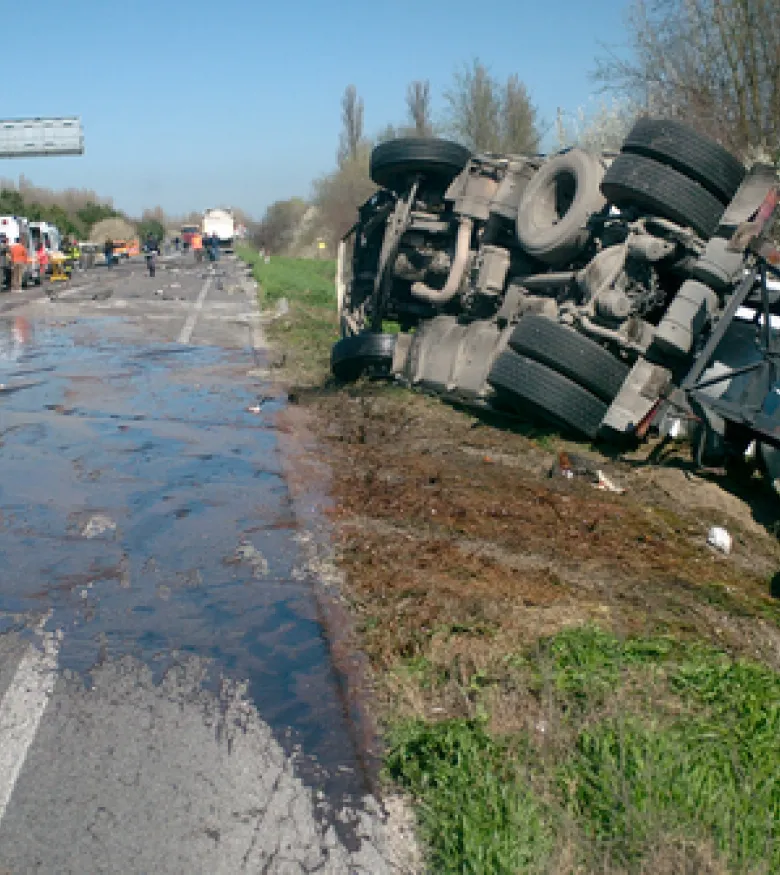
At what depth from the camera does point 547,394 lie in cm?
852

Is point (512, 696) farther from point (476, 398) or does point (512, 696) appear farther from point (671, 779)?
point (476, 398)

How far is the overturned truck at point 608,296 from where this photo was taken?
24.5 feet

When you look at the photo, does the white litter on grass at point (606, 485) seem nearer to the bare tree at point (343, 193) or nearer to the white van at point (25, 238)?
the white van at point (25, 238)

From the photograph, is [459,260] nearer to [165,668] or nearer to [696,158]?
[696,158]

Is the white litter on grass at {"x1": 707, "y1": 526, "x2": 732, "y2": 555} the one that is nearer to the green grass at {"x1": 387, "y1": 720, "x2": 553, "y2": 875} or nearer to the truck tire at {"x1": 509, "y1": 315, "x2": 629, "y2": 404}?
the truck tire at {"x1": 509, "y1": 315, "x2": 629, "y2": 404}

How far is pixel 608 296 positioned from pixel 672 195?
1.19 metres

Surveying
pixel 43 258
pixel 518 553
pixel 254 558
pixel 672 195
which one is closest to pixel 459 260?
pixel 672 195

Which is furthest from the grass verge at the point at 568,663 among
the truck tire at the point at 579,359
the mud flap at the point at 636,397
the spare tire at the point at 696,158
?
the spare tire at the point at 696,158

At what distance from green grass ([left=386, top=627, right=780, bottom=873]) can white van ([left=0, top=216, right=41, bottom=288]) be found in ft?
106

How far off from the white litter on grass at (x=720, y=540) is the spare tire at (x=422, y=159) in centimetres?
715

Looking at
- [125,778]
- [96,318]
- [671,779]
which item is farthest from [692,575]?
[96,318]

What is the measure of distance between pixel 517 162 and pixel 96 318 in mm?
12083

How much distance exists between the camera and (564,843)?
3.06 m

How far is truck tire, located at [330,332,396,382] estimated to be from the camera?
1144 centimetres
